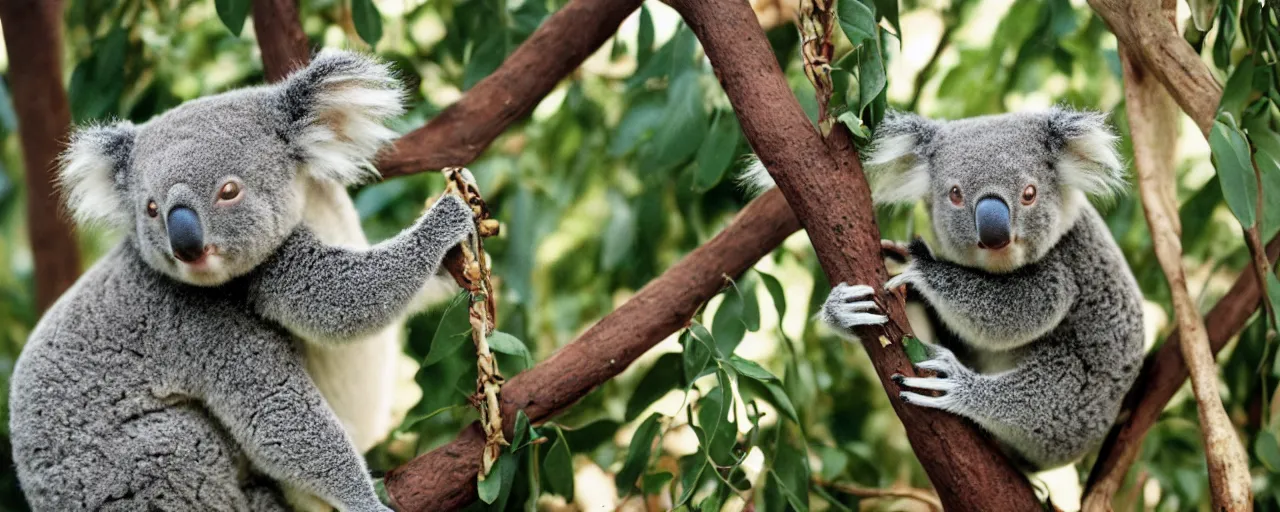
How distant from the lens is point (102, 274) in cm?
288

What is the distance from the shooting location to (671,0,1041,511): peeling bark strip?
2398 millimetres

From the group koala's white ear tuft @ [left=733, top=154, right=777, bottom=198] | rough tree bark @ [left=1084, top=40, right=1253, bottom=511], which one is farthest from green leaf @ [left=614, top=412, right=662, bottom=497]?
rough tree bark @ [left=1084, top=40, right=1253, bottom=511]

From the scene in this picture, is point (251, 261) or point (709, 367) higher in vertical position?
point (251, 261)

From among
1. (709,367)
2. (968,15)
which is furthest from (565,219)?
(709,367)

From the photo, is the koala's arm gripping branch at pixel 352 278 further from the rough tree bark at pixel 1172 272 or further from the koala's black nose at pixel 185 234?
the rough tree bark at pixel 1172 272

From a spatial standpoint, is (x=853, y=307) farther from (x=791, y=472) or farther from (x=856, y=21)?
(x=791, y=472)

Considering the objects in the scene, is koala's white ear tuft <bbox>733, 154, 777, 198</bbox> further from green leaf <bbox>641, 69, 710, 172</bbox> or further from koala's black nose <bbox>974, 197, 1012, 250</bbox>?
koala's black nose <bbox>974, 197, 1012, 250</bbox>

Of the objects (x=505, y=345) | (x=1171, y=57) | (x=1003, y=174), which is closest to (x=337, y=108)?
(x=505, y=345)

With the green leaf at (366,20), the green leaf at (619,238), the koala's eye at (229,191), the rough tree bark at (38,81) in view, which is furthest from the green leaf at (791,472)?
the rough tree bark at (38,81)

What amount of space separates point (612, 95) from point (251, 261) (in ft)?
6.97

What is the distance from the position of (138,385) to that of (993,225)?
199 cm

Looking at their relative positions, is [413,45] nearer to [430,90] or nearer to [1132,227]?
[430,90]

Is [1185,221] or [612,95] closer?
[1185,221]

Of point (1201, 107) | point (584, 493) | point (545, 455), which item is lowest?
point (584, 493)
